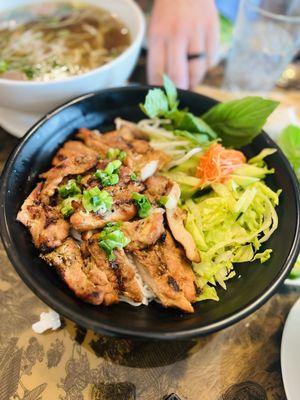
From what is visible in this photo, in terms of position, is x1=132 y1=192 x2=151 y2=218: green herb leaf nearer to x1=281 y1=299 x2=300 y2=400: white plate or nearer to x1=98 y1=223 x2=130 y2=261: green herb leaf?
x1=98 y1=223 x2=130 y2=261: green herb leaf

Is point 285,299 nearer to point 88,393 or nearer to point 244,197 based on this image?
point 244,197

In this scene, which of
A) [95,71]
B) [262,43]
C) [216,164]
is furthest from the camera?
[262,43]

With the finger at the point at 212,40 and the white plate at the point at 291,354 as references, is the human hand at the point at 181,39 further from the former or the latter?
the white plate at the point at 291,354

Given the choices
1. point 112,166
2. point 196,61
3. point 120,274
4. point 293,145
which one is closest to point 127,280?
point 120,274

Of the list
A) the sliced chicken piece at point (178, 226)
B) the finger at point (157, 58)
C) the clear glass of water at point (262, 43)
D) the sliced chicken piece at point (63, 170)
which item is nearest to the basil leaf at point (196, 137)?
the sliced chicken piece at point (178, 226)

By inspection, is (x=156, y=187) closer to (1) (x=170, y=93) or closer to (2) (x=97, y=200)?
(2) (x=97, y=200)
